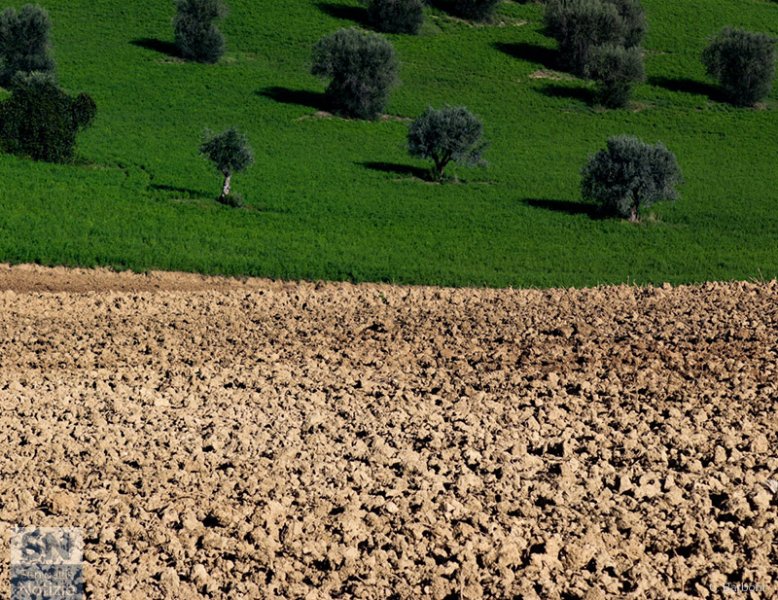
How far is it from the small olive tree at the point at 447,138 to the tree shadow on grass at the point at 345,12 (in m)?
40.3

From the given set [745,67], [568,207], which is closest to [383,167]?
[568,207]

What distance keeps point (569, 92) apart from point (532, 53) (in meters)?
9.57

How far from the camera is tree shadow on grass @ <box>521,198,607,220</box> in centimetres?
5706

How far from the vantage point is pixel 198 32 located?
89.4 metres

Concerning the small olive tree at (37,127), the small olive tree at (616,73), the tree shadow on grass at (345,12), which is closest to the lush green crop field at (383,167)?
the tree shadow on grass at (345,12)

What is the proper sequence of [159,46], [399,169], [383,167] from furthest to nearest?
[159,46] → [383,167] → [399,169]

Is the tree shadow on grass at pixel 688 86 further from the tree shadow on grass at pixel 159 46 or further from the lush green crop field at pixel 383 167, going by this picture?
the tree shadow on grass at pixel 159 46

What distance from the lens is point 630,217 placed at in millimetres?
55688

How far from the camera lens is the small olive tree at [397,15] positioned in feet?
326

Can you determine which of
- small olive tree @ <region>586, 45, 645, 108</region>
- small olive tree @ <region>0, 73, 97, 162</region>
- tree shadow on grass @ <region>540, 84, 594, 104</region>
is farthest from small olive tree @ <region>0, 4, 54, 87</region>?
small olive tree @ <region>586, 45, 645, 108</region>

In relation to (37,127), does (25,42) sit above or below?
above

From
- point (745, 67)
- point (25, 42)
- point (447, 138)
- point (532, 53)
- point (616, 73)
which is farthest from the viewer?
point (532, 53)

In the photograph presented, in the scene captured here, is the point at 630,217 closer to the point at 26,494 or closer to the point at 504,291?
the point at 504,291

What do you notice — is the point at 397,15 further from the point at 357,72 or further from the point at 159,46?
the point at 357,72
